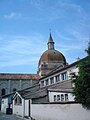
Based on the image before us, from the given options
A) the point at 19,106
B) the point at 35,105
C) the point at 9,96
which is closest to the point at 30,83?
the point at 9,96

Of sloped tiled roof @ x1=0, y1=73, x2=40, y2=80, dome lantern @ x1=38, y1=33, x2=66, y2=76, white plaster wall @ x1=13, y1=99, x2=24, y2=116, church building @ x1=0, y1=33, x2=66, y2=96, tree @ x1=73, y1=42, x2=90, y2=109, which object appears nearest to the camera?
tree @ x1=73, y1=42, x2=90, y2=109

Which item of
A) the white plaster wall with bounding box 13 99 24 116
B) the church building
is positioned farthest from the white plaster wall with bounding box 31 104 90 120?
the church building

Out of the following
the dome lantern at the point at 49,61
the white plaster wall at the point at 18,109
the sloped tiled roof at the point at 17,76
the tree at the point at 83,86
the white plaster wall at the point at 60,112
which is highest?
the dome lantern at the point at 49,61

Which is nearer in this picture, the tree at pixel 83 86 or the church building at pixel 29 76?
the tree at pixel 83 86

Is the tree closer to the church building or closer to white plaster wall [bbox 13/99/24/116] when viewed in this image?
white plaster wall [bbox 13/99/24/116]

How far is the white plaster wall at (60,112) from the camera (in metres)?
14.1

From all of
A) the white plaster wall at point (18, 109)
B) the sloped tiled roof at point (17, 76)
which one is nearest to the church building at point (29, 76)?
the sloped tiled roof at point (17, 76)

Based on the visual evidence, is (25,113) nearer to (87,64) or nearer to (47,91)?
(47,91)

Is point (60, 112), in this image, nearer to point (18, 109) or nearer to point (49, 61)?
point (18, 109)

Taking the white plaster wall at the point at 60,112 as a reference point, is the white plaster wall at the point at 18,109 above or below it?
below

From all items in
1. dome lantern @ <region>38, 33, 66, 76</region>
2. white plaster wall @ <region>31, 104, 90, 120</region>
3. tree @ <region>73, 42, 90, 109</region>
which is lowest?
white plaster wall @ <region>31, 104, 90, 120</region>

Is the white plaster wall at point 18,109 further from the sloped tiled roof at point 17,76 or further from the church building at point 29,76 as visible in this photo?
the sloped tiled roof at point 17,76

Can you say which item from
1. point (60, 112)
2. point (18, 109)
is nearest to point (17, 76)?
point (18, 109)

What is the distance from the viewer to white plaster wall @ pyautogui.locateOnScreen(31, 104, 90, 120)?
46.4 feet
